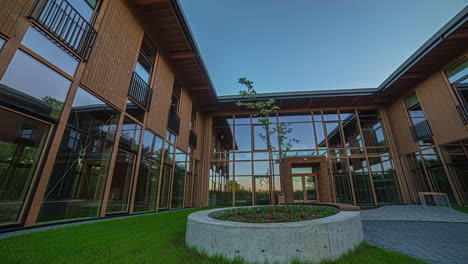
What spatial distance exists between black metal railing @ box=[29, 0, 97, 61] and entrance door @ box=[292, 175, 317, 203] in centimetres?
1268

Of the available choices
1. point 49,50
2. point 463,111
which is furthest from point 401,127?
point 49,50

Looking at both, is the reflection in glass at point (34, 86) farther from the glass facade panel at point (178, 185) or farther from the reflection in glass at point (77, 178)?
the glass facade panel at point (178, 185)

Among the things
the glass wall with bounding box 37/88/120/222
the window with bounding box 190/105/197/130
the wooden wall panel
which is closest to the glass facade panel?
the window with bounding box 190/105/197/130

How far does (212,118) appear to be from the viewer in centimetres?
1534

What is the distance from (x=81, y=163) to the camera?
5.02 metres

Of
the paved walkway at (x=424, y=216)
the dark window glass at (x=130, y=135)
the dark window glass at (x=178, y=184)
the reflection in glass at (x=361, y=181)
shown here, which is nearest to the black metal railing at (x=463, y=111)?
the paved walkway at (x=424, y=216)

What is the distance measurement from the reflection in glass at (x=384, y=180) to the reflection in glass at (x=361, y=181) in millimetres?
436

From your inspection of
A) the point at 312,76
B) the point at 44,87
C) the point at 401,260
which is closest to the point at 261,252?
the point at 401,260

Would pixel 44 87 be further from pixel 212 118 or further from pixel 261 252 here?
pixel 212 118

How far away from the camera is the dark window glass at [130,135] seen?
6562 millimetres

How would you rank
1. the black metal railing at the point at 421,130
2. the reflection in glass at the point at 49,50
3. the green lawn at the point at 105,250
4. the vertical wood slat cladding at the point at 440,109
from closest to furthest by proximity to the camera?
the green lawn at the point at 105,250
the reflection in glass at the point at 49,50
the vertical wood slat cladding at the point at 440,109
the black metal railing at the point at 421,130

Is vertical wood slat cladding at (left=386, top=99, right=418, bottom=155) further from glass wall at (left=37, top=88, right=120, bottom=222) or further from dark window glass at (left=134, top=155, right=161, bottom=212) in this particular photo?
glass wall at (left=37, top=88, right=120, bottom=222)

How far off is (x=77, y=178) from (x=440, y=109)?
16546mm

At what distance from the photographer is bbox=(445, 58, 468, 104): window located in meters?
9.12
